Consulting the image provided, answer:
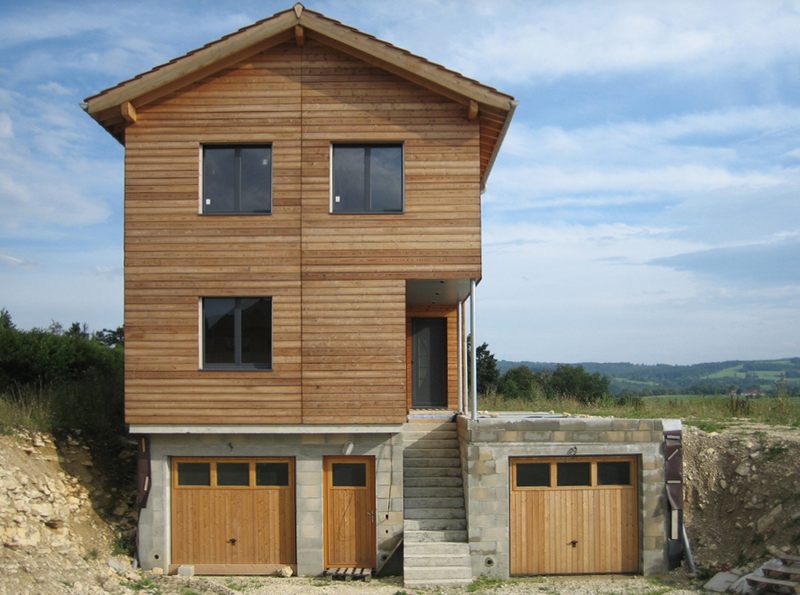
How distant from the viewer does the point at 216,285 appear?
16.4m

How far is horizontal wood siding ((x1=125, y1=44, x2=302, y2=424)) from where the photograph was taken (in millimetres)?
16266

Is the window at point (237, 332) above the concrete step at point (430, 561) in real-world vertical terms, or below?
above

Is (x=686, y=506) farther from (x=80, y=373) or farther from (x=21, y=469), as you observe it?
(x=80, y=373)

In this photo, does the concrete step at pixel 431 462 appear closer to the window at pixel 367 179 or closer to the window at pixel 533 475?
the window at pixel 533 475

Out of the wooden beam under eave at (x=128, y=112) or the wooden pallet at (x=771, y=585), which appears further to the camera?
the wooden beam under eave at (x=128, y=112)

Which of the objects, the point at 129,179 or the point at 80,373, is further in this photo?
the point at 80,373

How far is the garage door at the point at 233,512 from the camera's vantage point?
16.5 meters

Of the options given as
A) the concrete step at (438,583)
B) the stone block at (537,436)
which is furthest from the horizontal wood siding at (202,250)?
the stone block at (537,436)

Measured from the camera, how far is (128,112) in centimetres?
1631

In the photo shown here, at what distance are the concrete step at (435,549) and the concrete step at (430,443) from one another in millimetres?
2696

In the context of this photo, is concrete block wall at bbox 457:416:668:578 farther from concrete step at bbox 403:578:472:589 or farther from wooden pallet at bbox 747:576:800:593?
wooden pallet at bbox 747:576:800:593

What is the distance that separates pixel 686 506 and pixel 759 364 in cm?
11769

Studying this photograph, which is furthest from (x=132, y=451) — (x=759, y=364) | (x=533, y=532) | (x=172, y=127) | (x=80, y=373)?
(x=759, y=364)

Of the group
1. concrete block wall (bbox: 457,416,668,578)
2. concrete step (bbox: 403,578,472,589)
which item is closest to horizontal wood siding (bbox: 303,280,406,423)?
concrete block wall (bbox: 457,416,668,578)
